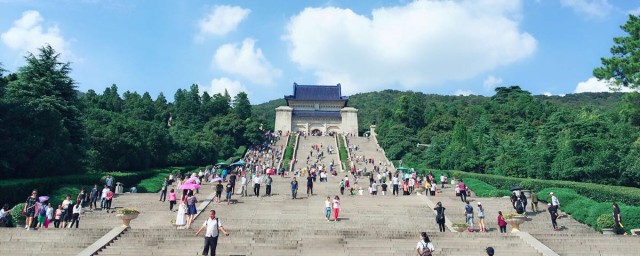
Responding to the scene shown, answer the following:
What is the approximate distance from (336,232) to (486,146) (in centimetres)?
2632

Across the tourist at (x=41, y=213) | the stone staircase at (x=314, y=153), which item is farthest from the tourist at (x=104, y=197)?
the stone staircase at (x=314, y=153)

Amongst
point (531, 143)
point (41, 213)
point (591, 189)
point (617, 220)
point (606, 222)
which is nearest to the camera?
point (41, 213)

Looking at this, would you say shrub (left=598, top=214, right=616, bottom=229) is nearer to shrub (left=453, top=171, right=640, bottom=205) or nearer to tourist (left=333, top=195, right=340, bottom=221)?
shrub (left=453, top=171, right=640, bottom=205)

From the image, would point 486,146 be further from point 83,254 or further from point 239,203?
point 83,254

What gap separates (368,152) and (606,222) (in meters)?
36.8

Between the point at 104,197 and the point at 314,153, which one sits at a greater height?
the point at 314,153

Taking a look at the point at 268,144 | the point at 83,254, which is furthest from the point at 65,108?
the point at 268,144

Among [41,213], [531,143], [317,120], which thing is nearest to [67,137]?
[41,213]

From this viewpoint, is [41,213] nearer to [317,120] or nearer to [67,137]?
[67,137]

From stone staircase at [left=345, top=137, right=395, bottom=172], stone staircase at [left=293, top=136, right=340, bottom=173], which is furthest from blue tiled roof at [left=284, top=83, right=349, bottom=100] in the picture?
stone staircase at [left=293, top=136, right=340, bottom=173]

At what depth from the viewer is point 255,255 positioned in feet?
37.7

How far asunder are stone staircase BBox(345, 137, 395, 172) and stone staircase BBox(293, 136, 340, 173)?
1.69 meters

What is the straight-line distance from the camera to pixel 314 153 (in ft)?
161

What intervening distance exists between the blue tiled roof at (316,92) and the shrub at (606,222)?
60137 mm
